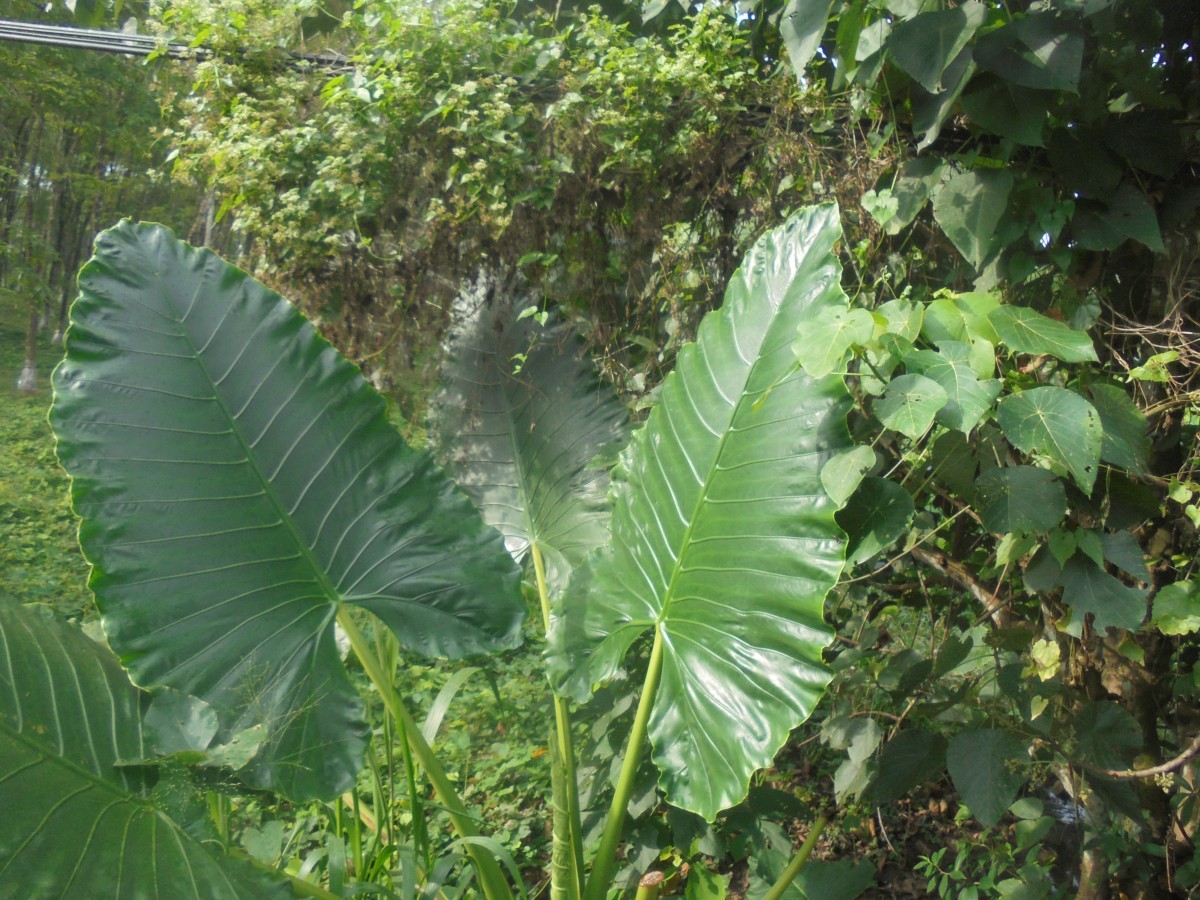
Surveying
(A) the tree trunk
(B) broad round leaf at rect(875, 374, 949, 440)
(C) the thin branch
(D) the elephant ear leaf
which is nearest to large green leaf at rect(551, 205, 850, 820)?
(B) broad round leaf at rect(875, 374, 949, 440)

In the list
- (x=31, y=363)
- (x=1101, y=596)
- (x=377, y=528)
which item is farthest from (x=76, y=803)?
(x=31, y=363)

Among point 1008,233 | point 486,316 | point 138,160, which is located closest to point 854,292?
point 1008,233

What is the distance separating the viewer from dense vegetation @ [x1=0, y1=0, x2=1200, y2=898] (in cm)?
142

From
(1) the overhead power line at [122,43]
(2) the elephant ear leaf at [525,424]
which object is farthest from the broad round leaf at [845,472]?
(1) the overhead power line at [122,43]

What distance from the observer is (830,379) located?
133 cm

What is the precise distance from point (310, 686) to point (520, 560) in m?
0.77

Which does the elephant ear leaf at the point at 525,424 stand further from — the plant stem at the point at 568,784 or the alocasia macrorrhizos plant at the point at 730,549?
the alocasia macrorrhizos plant at the point at 730,549

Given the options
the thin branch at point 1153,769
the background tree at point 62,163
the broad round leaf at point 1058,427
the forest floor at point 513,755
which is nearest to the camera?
the broad round leaf at point 1058,427

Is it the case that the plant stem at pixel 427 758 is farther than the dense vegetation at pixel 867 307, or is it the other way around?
the plant stem at pixel 427 758

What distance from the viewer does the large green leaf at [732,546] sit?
1.33 metres

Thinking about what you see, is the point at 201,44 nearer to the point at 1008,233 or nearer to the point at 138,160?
the point at 1008,233

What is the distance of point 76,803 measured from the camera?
1157 millimetres

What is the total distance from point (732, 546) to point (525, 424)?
97 centimetres

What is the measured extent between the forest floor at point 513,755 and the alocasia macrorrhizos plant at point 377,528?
298mm
